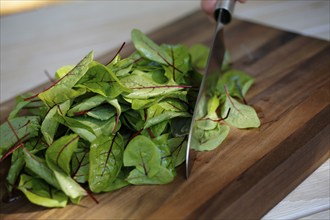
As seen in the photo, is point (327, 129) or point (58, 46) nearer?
Result: point (327, 129)

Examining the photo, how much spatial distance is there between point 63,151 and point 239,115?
1.18 feet

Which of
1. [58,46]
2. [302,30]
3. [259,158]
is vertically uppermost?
[58,46]

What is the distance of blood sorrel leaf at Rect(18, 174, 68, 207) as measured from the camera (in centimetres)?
87

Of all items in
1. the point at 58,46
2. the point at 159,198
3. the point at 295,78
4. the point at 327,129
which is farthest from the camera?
the point at 58,46

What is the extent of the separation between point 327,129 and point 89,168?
1.50 feet

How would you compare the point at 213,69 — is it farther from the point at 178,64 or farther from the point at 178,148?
the point at 178,148

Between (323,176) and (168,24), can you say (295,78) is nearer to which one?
(323,176)

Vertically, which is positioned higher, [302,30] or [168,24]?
[168,24]

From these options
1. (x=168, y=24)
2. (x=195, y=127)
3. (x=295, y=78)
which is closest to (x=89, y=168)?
(x=195, y=127)

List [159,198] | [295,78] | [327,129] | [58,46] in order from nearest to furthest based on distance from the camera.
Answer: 1. [159,198]
2. [327,129]
3. [295,78]
4. [58,46]

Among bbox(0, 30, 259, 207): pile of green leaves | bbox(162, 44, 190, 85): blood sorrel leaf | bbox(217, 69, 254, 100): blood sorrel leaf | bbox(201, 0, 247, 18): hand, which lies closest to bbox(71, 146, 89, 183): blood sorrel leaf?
bbox(0, 30, 259, 207): pile of green leaves

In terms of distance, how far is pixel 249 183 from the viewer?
35.2 inches

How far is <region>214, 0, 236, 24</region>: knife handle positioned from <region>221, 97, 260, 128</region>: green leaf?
200 millimetres

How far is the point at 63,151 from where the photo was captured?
0.86m
